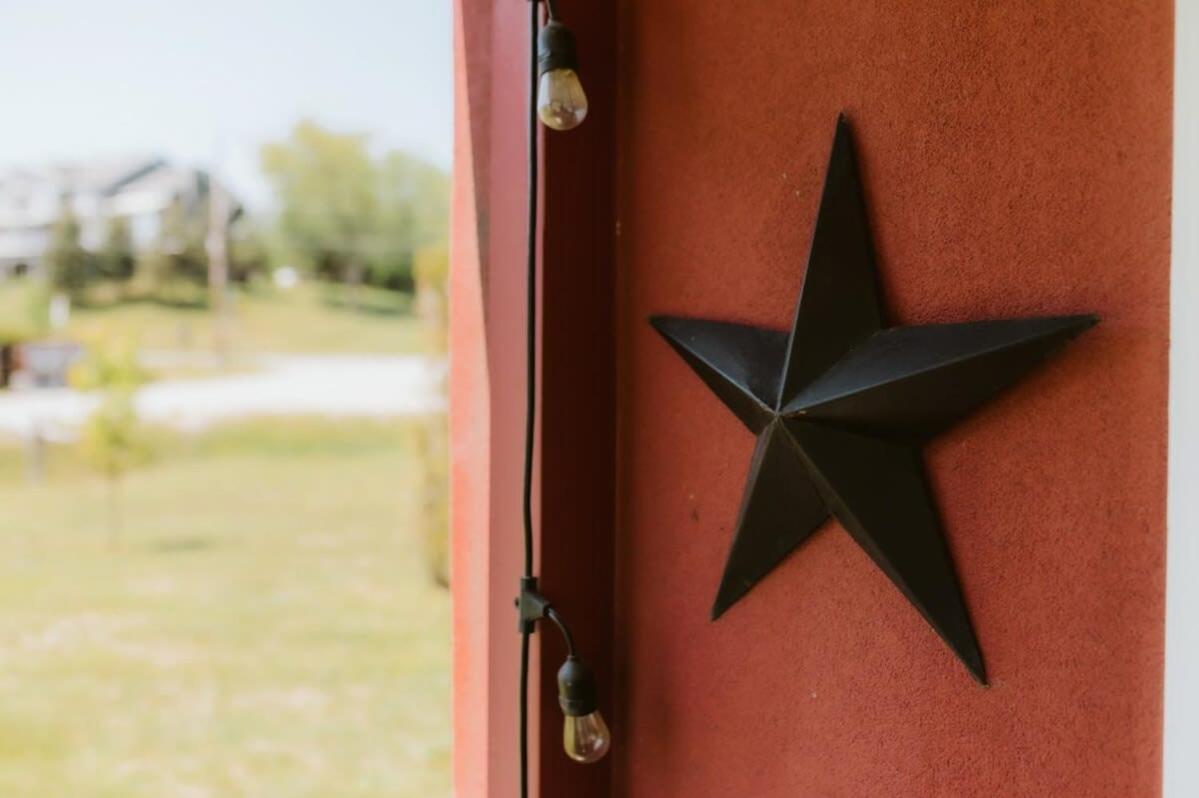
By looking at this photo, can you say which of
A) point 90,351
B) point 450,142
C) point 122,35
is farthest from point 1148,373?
point 122,35

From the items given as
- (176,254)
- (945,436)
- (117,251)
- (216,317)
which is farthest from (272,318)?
(945,436)

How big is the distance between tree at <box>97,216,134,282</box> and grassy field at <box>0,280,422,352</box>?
187 mm

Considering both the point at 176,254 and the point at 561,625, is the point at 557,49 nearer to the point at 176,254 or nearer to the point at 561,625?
the point at 561,625

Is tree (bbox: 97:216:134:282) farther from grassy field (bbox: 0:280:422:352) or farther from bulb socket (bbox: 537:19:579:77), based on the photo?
bulb socket (bbox: 537:19:579:77)

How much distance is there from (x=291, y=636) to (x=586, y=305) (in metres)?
4.42

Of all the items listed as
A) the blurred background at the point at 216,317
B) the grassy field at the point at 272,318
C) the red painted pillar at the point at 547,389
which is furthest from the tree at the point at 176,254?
the red painted pillar at the point at 547,389

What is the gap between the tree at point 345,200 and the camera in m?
7.40

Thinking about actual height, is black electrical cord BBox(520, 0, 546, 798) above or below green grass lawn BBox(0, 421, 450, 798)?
above

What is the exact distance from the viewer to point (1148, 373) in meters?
0.52

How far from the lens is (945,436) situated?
0.64 m

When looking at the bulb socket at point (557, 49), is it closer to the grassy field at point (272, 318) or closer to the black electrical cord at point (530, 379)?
the black electrical cord at point (530, 379)

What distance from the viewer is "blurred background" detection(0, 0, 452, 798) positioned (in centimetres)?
536

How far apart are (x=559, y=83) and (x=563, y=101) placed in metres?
0.02

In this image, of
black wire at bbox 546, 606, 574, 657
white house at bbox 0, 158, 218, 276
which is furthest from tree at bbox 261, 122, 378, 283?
black wire at bbox 546, 606, 574, 657
